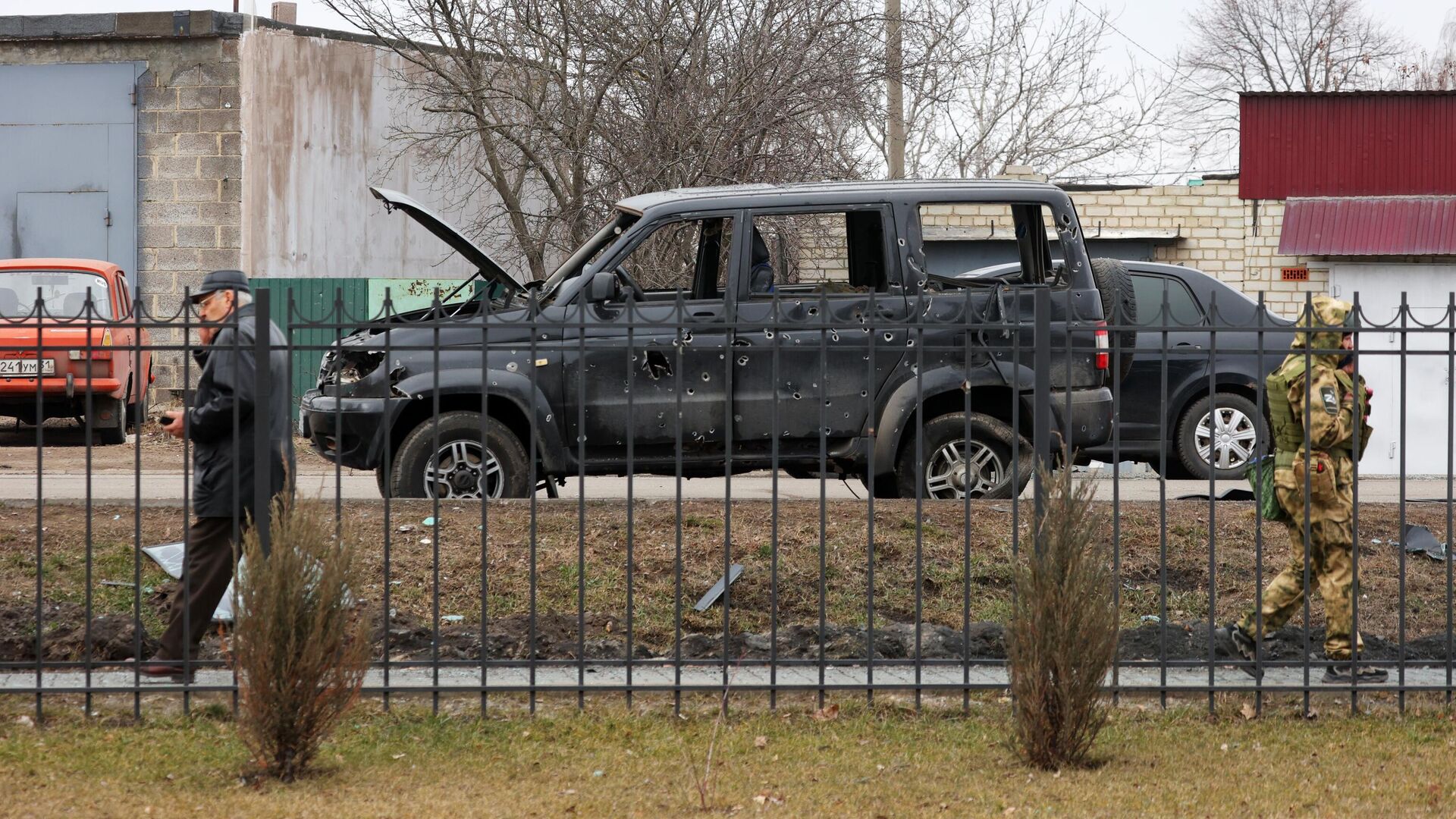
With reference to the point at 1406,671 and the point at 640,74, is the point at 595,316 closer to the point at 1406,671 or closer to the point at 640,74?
the point at 1406,671

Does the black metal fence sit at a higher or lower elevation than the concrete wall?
lower

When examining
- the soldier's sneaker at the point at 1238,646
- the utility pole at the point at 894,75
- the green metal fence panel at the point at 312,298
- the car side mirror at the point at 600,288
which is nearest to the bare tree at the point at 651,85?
the utility pole at the point at 894,75

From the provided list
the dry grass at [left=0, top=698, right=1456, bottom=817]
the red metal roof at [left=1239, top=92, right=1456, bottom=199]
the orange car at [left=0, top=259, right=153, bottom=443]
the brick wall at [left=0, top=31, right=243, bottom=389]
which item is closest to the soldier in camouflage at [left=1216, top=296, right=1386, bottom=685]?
the dry grass at [left=0, top=698, right=1456, bottom=817]

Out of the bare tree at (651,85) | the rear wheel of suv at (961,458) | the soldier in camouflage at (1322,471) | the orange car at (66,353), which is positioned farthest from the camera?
the bare tree at (651,85)

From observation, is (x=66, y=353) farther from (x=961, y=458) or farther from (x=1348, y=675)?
(x=1348, y=675)

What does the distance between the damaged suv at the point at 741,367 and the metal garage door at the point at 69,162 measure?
12.0 meters

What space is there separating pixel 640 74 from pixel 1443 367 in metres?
10.6

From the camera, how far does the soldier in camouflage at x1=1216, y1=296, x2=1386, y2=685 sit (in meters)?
5.80

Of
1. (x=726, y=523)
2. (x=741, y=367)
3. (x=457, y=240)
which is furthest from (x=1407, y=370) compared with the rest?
(x=726, y=523)

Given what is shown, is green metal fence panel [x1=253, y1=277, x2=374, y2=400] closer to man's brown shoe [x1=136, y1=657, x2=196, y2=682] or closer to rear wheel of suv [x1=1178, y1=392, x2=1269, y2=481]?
rear wheel of suv [x1=1178, y1=392, x2=1269, y2=481]

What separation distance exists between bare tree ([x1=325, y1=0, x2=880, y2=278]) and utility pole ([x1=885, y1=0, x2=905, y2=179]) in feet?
0.66

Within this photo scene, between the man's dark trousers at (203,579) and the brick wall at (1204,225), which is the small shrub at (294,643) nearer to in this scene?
the man's dark trousers at (203,579)

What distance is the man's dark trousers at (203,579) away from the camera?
580cm

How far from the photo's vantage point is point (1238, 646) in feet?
21.2
